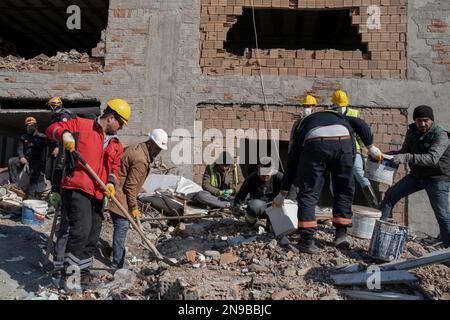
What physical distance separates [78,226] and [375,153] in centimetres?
308

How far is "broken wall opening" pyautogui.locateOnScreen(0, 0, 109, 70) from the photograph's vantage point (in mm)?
9031

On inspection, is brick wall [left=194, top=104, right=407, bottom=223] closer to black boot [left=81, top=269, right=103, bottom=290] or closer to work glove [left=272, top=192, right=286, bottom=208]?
work glove [left=272, top=192, right=286, bottom=208]

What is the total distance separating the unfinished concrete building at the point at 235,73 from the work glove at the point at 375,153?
280 centimetres

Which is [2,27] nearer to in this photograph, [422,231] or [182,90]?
[182,90]

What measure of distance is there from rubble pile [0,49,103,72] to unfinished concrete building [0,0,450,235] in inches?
0.8

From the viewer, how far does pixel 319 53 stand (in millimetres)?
7395

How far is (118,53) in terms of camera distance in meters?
7.64

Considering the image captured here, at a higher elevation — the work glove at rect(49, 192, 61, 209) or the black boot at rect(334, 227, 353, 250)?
the work glove at rect(49, 192, 61, 209)

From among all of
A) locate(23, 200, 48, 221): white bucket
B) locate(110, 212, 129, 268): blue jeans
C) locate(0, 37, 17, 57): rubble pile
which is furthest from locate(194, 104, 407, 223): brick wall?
locate(0, 37, 17, 57): rubble pile

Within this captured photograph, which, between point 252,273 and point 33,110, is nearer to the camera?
point 252,273

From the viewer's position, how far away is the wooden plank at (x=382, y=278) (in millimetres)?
3408

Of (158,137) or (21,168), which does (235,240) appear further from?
(21,168)

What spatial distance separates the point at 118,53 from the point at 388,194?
5361mm

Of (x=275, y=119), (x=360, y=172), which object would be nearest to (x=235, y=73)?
(x=275, y=119)
